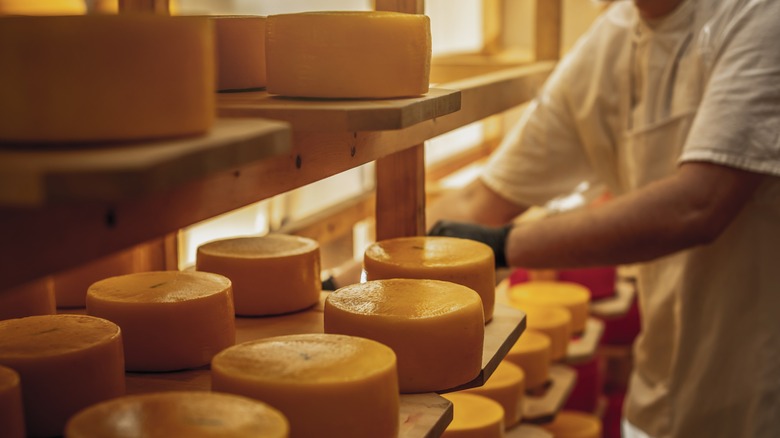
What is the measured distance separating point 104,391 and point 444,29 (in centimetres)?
400

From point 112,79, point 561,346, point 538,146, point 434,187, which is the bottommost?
point 561,346

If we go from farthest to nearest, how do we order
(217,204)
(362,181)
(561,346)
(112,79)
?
(362,181) < (561,346) < (217,204) < (112,79)

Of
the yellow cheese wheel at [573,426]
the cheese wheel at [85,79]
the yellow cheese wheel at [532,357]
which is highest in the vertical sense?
the cheese wheel at [85,79]

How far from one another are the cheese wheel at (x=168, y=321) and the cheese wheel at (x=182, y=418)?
0.25 m

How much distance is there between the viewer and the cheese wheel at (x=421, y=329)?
1.03m

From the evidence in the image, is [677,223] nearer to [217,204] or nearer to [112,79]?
[217,204]

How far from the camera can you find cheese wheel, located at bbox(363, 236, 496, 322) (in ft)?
4.06

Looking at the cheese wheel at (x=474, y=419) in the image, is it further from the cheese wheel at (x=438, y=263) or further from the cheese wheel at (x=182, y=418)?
the cheese wheel at (x=182, y=418)

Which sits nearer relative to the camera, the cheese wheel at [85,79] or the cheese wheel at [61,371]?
the cheese wheel at [85,79]

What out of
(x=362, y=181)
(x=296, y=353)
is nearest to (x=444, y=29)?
(x=362, y=181)

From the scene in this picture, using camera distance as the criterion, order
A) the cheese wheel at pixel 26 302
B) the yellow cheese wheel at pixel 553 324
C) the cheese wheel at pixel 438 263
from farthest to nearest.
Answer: the yellow cheese wheel at pixel 553 324 → the cheese wheel at pixel 438 263 → the cheese wheel at pixel 26 302

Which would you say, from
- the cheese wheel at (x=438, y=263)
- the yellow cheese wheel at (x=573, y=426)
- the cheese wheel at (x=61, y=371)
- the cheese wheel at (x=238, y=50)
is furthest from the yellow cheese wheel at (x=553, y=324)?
the cheese wheel at (x=61, y=371)

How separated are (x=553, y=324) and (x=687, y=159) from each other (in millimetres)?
574

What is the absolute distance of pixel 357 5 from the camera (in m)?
4.42
